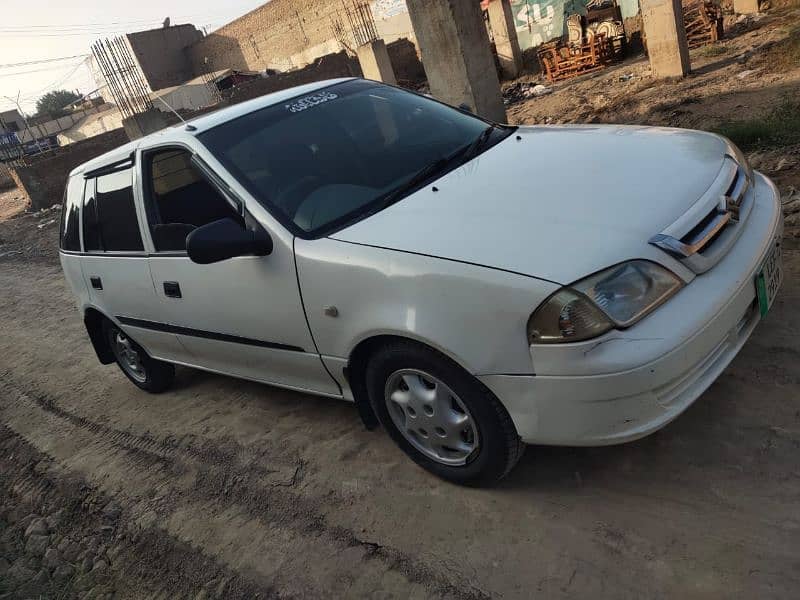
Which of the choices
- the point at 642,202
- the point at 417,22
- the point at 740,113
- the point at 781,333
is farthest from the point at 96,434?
the point at 740,113

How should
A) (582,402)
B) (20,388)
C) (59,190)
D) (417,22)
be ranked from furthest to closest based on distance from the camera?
(59,190) < (417,22) < (20,388) < (582,402)

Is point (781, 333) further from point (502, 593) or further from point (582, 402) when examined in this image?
point (502, 593)

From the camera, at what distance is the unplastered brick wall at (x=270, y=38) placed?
1426 inches

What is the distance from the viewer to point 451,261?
2.33 metres

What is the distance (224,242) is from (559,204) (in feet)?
4.81

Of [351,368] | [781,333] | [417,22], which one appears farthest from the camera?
[417,22]

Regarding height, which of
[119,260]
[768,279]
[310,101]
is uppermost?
[310,101]

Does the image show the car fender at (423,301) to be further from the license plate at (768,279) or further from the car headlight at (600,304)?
the license plate at (768,279)

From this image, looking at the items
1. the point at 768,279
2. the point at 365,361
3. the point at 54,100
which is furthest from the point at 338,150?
the point at 54,100

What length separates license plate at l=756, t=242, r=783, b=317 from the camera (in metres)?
A: 2.52

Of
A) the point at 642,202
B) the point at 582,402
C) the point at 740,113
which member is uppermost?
the point at 642,202

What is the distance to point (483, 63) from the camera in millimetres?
8938

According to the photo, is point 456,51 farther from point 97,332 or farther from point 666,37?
point 97,332

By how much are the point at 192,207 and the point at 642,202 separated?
91.8 inches
